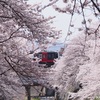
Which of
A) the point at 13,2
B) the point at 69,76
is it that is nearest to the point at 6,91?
the point at 13,2

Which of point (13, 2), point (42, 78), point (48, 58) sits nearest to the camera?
point (13, 2)

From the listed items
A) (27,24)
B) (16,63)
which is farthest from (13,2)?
(16,63)

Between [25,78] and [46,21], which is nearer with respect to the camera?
[46,21]

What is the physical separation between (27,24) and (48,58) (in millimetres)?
29173

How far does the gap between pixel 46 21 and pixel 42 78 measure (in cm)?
A: 197

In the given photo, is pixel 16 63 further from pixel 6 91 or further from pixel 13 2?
pixel 13 2

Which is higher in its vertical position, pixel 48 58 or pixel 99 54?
pixel 99 54

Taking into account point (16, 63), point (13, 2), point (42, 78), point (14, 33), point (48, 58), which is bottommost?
point (48, 58)

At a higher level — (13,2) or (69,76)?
(13,2)

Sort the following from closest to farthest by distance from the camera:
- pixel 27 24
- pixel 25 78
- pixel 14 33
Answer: pixel 27 24 → pixel 14 33 → pixel 25 78

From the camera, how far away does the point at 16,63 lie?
7211 millimetres

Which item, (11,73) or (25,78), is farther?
(11,73)

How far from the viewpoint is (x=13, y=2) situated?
17.0ft

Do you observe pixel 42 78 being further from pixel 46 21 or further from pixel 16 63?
pixel 46 21
